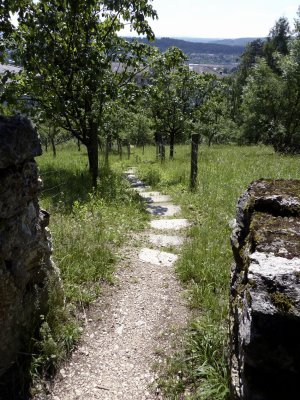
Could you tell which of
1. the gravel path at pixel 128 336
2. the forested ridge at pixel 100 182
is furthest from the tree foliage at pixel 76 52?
the gravel path at pixel 128 336

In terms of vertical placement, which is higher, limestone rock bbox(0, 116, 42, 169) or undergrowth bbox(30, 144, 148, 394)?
limestone rock bbox(0, 116, 42, 169)

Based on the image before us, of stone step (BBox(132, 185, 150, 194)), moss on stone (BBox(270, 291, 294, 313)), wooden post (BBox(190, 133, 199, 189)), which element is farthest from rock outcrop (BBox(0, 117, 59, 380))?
stone step (BBox(132, 185, 150, 194))

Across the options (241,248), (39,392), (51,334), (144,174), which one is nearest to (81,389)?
(39,392)

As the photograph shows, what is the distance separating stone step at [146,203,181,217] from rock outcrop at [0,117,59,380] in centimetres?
472

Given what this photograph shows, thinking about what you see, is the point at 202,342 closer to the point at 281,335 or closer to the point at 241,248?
the point at 241,248

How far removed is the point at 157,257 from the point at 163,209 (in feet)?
9.77

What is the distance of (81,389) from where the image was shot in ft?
11.2

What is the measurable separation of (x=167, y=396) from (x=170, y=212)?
18.2 feet

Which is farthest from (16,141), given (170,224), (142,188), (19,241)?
(142,188)

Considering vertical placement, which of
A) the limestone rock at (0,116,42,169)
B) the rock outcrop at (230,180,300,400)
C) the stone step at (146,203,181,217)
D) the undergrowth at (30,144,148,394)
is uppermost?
the limestone rock at (0,116,42,169)

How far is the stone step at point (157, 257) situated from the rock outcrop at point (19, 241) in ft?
7.64

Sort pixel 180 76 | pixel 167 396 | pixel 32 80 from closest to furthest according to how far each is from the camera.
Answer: pixel 167 396, pixel 32 80, pixel 180 76

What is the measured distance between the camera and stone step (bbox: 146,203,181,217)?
8430 millimetres

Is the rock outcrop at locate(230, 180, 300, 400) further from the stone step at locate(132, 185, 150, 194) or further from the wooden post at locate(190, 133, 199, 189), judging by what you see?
the stone step at locate(132, 185, 150, 194)
